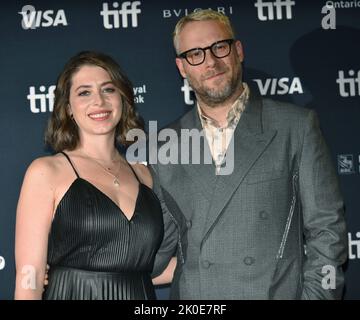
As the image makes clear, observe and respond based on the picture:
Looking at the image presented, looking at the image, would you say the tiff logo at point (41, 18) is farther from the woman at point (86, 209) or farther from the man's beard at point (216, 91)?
the man's beard at point (216, 91)

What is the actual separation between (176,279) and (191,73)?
867 millimetres

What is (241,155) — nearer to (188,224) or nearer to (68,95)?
(188,224)

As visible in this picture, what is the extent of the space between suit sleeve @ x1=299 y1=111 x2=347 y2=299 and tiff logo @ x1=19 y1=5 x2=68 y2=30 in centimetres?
150

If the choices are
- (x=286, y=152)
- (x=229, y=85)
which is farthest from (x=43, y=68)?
(x=286, y=152)

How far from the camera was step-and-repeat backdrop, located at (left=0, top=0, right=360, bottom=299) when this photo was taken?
351cm

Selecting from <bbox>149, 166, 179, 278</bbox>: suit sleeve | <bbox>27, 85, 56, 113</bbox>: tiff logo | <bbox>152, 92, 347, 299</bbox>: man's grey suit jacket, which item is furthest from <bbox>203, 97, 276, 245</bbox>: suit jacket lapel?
<bbox>27, 85, 56, 113</bbox>: tiff logo

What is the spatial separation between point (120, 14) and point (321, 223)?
5.17ft

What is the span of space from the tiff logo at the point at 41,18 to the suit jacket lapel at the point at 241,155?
1213 millimetres

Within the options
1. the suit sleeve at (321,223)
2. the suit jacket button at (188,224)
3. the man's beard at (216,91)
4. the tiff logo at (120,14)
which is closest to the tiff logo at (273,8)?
the tiff logo at (120,14)

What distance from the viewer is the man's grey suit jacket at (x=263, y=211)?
2672mm

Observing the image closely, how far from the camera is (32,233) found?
2777 mm

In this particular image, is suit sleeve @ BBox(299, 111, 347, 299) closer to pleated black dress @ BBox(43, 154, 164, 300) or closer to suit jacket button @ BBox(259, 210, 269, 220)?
suit jacket button @ BBox(259, 210, 269, 220)

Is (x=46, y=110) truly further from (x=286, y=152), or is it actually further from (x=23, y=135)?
(x=286, y=152)

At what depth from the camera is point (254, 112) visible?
2883mm
